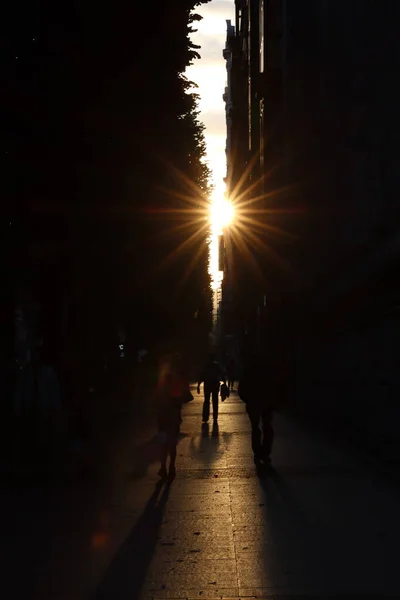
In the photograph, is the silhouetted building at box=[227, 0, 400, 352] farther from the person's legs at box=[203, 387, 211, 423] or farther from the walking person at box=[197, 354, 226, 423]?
Result: the person's legs at box=[203, 387, 211, 423]

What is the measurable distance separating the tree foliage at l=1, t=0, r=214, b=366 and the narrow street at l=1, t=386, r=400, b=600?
15.7 feet

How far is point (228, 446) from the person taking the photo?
20.1 meters

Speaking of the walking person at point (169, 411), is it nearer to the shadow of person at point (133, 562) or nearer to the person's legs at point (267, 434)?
the person's legs at point (267, 434)

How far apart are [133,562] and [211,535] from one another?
4.52 feet

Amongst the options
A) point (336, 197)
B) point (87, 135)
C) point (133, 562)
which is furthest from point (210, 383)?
point (133, 562)

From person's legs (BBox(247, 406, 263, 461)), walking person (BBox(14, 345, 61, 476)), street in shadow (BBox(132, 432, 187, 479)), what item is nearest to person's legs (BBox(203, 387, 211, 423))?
street in shadow (BBox(132, 432, 187, 479))

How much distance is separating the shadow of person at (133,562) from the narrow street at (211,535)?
1 cm

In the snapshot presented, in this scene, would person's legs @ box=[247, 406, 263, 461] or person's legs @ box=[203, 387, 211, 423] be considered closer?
person's legs @ box=[247, 406, 263, 461]

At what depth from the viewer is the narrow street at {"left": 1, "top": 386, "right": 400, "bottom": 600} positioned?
7.91 m

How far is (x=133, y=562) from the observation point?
8.79 m

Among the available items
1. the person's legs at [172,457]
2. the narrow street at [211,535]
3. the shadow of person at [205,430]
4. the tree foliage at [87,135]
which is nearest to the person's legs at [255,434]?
the narrow street at [211,535]

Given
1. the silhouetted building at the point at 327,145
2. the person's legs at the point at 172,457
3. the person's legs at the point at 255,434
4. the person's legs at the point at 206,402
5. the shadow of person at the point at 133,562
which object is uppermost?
the silhouetted building at the point at 327,145

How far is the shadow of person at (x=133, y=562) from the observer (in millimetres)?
7719

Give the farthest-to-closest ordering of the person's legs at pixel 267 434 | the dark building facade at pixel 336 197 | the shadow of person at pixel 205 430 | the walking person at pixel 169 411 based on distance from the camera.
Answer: the shadow of person at pixel 205 430 → the dark building facade at pixel 336 197 → the person's legs at pixel 267 434 → the walking person at pixel 169 411
